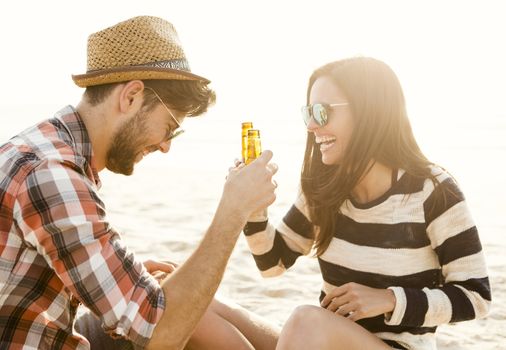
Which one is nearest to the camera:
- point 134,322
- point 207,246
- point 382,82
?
point 134,322

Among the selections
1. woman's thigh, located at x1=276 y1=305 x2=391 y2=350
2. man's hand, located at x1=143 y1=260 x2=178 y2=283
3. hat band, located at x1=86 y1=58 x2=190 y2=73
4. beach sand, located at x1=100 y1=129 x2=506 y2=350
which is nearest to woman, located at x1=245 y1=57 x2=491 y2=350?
woman's thigh, located at x1=276 y1=305 x2=391 y2=350

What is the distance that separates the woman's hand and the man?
0.60m

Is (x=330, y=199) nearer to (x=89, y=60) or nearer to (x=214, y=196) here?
(x=89, y=60)

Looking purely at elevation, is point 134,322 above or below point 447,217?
below

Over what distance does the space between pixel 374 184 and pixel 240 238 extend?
14.4 feet

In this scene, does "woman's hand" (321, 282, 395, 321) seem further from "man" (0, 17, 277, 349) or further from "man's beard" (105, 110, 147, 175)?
"man's beard" (105, 110, 147, 175)

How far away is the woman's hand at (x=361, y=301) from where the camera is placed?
2.64 m

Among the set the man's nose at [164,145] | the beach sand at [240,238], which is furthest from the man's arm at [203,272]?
the beach sand at [240,238]

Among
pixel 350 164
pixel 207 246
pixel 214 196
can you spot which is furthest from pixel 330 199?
pixel 214 196

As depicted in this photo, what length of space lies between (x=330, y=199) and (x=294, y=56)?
44807 millimetres

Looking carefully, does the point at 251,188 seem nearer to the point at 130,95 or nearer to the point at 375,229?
the point at 130,95

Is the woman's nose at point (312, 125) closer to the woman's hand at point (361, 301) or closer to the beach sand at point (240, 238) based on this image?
the woman's hand at point (361, 301)

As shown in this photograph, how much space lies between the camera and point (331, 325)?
264 cm

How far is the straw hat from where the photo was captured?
102 inches
